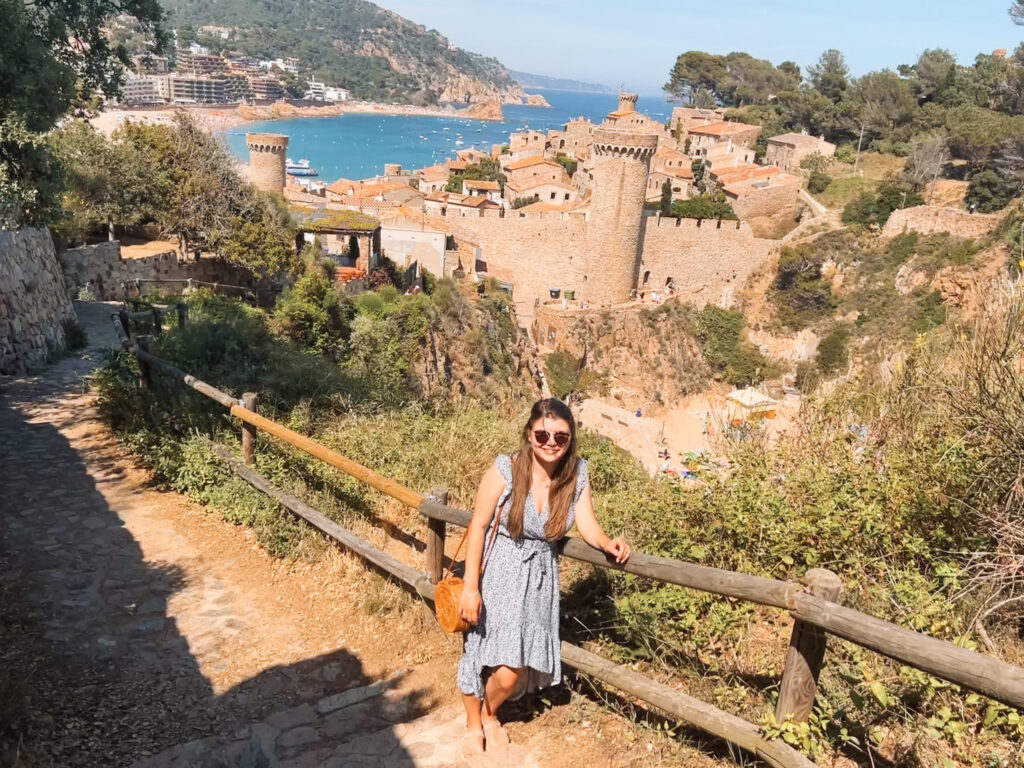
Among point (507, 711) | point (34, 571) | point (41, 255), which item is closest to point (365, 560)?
point (507, 711)

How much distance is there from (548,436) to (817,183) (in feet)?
161

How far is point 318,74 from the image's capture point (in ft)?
634

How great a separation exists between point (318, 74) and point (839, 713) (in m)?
216

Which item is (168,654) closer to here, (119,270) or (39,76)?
(39,76)

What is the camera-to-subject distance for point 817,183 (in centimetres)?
4559

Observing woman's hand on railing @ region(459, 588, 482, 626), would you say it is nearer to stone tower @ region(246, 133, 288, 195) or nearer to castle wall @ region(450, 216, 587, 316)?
stone tower @ region(246, 133, 288, 195)

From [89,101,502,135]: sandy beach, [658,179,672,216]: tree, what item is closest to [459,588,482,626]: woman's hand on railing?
[658,179,672,216]: tree

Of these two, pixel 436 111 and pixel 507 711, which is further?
pixel 436 111

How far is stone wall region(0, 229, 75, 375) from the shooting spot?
9.12m

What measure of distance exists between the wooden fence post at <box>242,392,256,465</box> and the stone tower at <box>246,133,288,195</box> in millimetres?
24034

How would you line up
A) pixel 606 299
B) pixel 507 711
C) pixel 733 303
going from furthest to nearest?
pixel 733 303 < pixel 606 299 < pixel 507 711

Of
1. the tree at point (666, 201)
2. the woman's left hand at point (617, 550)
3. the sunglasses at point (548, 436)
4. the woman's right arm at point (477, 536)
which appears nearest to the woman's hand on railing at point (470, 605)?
the woman's right arm at point (477, 536)

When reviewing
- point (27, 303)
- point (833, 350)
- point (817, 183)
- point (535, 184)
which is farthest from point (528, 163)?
point (27, 303)

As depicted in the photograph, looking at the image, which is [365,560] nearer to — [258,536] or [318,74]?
[258,536]
